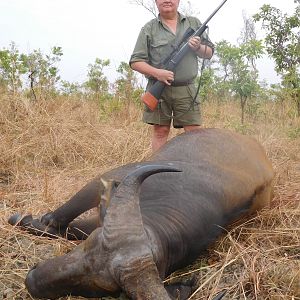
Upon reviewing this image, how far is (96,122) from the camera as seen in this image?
292 inches

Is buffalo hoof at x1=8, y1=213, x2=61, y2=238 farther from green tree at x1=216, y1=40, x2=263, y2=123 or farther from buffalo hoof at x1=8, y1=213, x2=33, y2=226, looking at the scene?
green tree at x1=216, y1=40, x2=263, y2=123

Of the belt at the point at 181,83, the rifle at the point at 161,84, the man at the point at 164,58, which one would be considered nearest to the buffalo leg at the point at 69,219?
the rifle at the point at 161,84

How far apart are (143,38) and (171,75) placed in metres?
0.50

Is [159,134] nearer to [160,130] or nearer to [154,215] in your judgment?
[160,130]

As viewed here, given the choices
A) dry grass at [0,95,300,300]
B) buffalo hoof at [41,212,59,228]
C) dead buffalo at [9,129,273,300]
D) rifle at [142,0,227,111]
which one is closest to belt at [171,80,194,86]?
rifle at [142,0,227,111]

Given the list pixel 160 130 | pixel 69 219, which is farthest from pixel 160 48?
pixel 69 219

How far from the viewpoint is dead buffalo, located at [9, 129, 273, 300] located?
2355mm

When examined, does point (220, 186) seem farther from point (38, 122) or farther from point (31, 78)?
point (31, 78)

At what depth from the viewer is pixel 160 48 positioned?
5.10 meters

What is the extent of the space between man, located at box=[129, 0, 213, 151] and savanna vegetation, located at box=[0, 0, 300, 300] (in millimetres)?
920

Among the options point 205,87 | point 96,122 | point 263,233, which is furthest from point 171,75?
point 205,87

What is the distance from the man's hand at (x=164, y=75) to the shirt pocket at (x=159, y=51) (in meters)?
0.22

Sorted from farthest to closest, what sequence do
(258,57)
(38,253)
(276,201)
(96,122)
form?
(258,57) → (96,122) → (276,201) → (38,253)

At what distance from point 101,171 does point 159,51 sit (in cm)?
139
